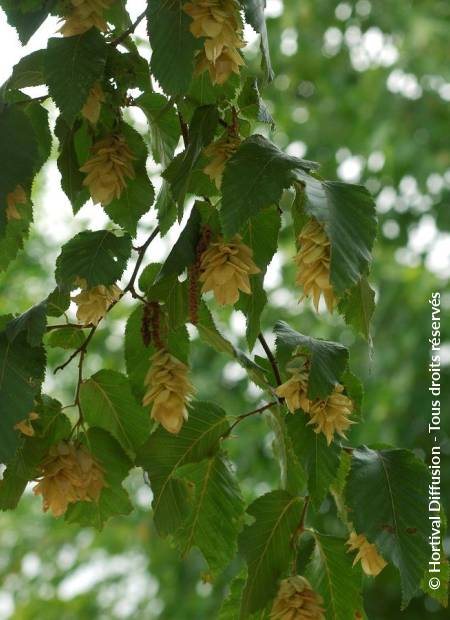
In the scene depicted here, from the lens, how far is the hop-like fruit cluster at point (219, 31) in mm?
558

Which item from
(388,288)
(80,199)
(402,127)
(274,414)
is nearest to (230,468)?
(274,414)

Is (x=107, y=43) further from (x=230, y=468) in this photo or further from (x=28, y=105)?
(x=230, y=468)

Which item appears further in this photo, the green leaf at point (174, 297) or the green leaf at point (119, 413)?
the green leaf at point (119, 413)

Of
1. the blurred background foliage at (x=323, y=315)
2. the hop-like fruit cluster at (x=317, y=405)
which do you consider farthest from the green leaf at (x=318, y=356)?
the blurred background foliage at (x=323, y=315)

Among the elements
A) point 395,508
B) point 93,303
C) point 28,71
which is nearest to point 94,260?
point 93,303

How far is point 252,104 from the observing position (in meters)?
0.66

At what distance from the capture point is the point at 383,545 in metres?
0.60

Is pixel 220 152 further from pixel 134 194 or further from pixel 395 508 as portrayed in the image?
pixel 395 508

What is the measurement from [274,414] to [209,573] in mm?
155

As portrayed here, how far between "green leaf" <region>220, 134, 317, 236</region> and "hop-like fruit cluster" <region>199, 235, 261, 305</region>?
0.13ft

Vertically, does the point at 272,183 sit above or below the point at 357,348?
above

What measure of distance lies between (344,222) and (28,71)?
0.85ft

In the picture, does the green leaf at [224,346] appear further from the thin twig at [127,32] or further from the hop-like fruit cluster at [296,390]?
the thin twig at [127,32]

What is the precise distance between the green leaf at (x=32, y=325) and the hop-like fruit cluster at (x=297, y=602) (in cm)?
22
